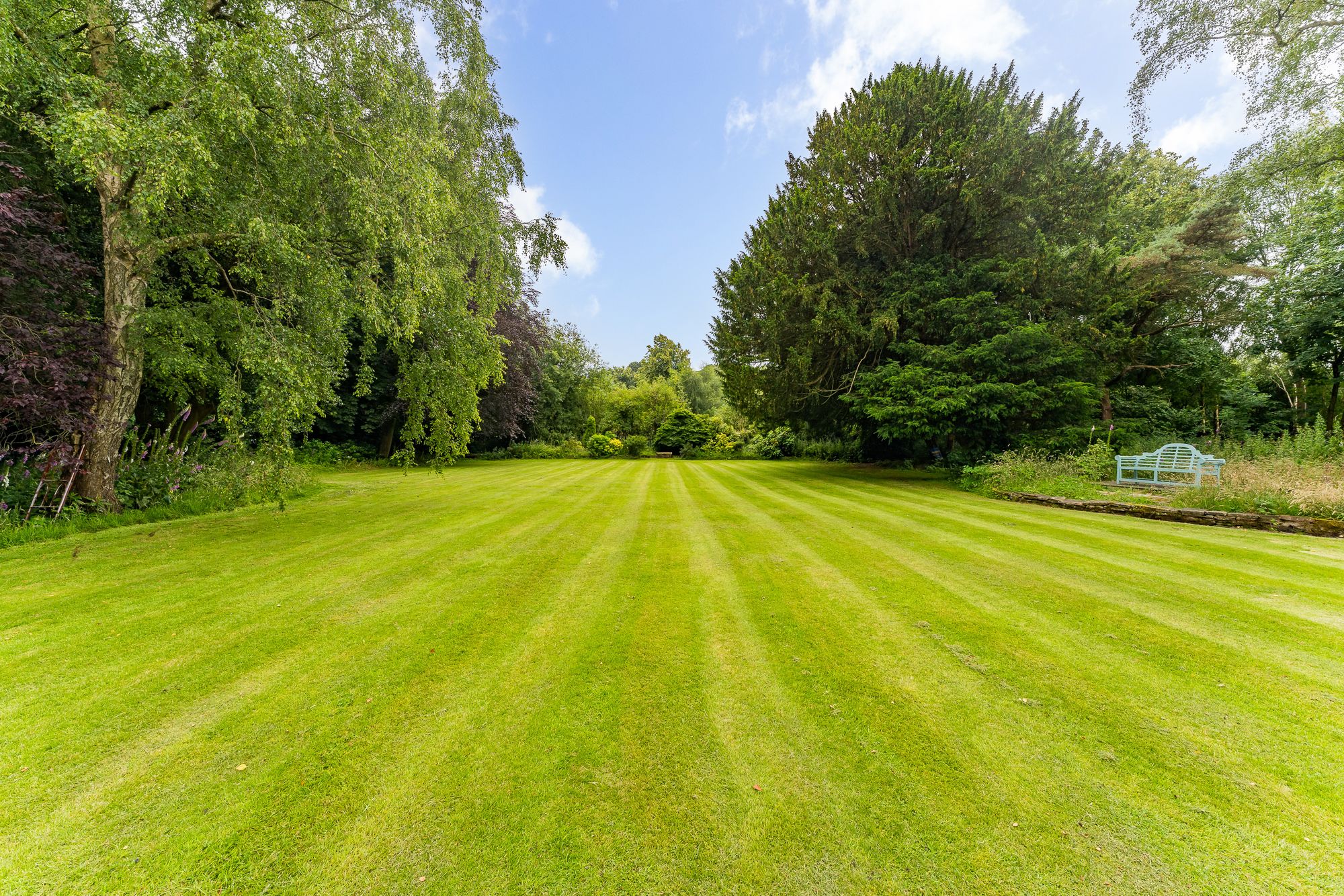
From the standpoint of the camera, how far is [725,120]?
18.2 meters

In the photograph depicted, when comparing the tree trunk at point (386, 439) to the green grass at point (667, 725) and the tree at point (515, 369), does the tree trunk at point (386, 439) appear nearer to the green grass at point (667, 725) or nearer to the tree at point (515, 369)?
the tree at point (515, 369)

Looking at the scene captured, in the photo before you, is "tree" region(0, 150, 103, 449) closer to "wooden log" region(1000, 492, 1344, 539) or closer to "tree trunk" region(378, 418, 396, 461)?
"tree trunk" region(378, 418, 396, 461)

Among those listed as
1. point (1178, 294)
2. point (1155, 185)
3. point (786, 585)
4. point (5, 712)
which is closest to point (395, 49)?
point (5, 712)

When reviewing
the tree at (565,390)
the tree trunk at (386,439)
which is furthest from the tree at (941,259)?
the tree trunk at (386,439)

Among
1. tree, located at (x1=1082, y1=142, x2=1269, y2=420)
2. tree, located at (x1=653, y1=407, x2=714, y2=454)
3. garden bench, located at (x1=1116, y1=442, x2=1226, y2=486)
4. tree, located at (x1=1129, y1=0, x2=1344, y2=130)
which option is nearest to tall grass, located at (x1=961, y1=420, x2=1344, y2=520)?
garden bench, located at (x1=1116, y1=442, x2=1226, y2=486)

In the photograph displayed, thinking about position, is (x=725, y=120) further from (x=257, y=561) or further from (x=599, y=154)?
(x=257, y=561)

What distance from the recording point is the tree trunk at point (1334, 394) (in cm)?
1559

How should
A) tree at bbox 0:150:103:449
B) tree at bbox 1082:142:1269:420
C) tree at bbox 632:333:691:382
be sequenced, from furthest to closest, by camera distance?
tree at bbox 632:333:691:382 → tree at bbox 1082:142:1269:420 → tree at bbox 0:150:103:449

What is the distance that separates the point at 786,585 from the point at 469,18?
9.06 metres

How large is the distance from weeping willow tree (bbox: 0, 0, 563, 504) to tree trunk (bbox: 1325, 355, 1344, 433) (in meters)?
26.8

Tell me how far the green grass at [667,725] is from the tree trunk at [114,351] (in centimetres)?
197

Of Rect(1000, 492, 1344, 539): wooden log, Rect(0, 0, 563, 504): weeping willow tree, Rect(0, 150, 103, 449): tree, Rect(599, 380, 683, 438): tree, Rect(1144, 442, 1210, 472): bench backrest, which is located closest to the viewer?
Rect(0, 0, 563, 504): weeping willow tree

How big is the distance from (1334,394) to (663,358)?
40.0 metres

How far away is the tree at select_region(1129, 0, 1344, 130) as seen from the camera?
33.6ft
